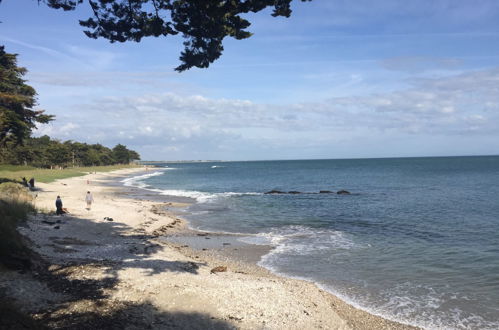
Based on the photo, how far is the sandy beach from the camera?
8211mm

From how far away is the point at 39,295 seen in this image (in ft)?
27.8

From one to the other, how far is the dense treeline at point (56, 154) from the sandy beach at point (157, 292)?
42.4 m

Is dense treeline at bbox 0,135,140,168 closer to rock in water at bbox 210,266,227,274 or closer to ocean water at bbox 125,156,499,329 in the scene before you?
ocean water at bbox 125,156,499,329

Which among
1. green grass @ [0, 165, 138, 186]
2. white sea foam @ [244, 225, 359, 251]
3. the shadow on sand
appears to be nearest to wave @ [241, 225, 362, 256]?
white sea foam @ [244, 225, 359, 251]

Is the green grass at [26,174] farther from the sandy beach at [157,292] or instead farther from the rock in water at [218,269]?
the rock in water at [218,269]

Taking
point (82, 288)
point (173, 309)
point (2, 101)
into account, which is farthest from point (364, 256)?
point (2, 101)

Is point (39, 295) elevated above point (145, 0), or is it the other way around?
point (145, 0)

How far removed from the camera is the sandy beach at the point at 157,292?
821 centimetres

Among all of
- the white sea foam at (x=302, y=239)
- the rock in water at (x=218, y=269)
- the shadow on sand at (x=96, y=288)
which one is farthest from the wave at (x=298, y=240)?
the shadow on sand at (x=96, y=288)

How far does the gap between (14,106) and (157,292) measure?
24.2 meters

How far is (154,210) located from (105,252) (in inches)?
664

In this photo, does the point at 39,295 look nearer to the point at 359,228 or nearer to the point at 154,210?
the point at 359,228

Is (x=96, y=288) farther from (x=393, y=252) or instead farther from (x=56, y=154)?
(x=56, y=154)

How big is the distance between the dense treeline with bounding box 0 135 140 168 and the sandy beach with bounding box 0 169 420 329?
4242cm
